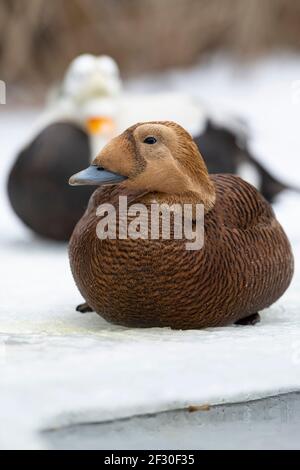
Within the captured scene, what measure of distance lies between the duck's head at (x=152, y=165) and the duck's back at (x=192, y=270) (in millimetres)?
102

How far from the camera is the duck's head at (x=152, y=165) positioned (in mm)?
2408

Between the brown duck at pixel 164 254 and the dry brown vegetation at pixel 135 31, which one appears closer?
the brown duck at pixel 164 254

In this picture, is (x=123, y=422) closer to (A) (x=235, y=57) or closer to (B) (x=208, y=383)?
(B) (x=208, y=383)

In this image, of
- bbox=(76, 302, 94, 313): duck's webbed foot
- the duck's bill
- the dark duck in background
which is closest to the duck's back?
the duck's bill

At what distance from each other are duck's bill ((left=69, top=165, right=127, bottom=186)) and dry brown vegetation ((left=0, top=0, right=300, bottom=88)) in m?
4.39

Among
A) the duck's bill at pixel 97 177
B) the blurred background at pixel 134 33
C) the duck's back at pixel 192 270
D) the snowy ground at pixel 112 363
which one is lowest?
the snowy ground at pixel 112 363

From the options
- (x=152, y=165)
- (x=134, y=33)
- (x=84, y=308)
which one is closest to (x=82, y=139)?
(x=84, y=308)

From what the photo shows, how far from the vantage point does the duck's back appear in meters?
2.39

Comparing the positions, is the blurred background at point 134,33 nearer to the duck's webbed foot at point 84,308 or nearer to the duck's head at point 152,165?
the duck's webbed foot at point 84,308

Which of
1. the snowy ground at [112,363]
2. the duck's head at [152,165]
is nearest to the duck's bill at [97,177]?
the duck's head at [152,165]

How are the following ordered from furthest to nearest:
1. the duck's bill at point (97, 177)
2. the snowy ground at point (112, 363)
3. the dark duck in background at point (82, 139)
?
the dark duck in background at point (82, 139) → the duck's bill at point (97, 177) → the snowy ground at point (112, 363)
